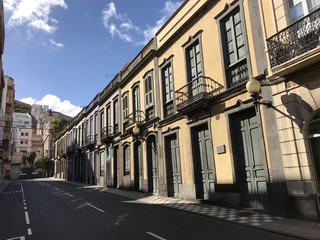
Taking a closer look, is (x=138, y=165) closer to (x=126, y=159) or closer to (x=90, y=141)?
(x=126, y=159)

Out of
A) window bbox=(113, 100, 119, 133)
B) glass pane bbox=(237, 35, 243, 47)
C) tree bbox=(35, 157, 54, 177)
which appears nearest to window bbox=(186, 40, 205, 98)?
glass pane bbox=(237, 35, 243, 47)

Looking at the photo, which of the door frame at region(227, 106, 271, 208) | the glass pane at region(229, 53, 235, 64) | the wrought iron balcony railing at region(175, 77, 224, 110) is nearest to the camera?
the door frame at region(227, 106, 271, 208)

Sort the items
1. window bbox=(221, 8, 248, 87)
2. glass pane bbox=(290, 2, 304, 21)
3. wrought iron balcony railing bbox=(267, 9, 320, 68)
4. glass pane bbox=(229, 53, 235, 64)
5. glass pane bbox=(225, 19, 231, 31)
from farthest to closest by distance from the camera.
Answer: glass pane bbox=(225, 19, 231, 31), glass pane bbox=(229, 53, 235, 64), window bbox=(221, 8, 248, 87), glass pane bbox=(290, 2, 304, 21), wrought iron balcony railing bbox=(267, 9, 320, 68)

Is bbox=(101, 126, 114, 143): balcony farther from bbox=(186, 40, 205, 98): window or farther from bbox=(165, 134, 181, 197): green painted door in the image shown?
bbox=(186, 40, 205, 98): window

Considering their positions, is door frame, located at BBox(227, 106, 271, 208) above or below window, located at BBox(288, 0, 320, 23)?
below

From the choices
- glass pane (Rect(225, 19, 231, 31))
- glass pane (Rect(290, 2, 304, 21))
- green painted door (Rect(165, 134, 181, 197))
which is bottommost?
green painted door (Rect(165, 134, 181, 197))

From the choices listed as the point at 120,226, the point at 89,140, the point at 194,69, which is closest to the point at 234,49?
the point at 194,69

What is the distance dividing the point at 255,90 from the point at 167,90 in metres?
7.64

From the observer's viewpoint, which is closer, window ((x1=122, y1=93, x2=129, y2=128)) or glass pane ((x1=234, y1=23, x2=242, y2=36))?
glass pane ((x1=234, y1=23, x2=242, y2=36))

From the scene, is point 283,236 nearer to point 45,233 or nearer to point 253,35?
point 45,233

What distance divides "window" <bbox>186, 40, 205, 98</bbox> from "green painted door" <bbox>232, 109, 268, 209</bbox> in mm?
2704

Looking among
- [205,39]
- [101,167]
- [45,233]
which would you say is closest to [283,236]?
[45,233]

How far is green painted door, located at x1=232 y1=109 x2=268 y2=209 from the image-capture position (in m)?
8.65

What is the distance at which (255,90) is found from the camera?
7637mm
